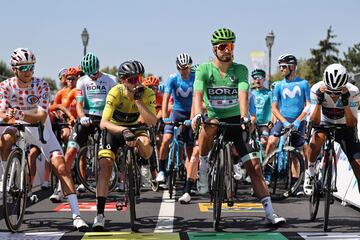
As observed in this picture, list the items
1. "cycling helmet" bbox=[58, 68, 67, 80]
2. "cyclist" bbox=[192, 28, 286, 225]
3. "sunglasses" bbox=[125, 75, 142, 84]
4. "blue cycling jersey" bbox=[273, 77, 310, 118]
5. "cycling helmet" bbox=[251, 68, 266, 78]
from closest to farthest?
"sunglasses" bbox=[125, 75, 142, 84] → "cyclist" bbox=[192, 28, 286, 225] → "blue cycling jersey" bbox=[273, 77, 310, 118] → "cycling helmet" bbox=[251, 68, 266, 78] → "cycling helmet" bbox=[58, 68, 67, 80]

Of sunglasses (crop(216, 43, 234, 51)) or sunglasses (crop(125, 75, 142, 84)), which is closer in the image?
sunglasses (crop(125, 75, 142, 84))

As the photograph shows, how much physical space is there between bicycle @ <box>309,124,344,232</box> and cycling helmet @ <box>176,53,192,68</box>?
359 centimetres

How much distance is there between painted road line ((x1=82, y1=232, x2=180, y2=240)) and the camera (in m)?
6.85

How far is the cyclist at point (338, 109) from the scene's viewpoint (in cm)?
748

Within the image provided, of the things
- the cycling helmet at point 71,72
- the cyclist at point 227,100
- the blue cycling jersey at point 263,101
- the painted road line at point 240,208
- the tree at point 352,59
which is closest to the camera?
the cyclist at point 227,100

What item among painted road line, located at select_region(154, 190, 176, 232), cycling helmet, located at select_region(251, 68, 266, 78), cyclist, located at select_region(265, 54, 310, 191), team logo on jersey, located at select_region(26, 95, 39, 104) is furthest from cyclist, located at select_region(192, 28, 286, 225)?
cycling helmet, located at select_region(251, 68, 266, 78)

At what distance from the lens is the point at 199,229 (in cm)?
756

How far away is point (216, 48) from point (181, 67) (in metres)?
3.31

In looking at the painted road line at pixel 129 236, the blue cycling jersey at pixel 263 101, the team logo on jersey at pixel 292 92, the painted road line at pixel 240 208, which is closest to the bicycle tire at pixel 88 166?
the painted road line at pixel 240 208

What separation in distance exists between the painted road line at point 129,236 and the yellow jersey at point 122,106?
4.58ft

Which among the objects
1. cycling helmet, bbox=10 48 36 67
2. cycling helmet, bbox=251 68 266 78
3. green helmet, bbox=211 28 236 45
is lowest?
cycling helmet, bbox=251 68 266 78

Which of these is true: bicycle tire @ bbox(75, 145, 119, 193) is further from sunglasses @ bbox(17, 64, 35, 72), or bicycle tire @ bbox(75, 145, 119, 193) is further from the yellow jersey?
sunglasses @ bbox(17, 64, 35, 72)

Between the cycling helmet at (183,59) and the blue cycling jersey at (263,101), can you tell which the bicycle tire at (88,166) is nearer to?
the cycling helmet at (183,59)

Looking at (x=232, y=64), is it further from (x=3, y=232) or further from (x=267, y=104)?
(x=267, y=104)
